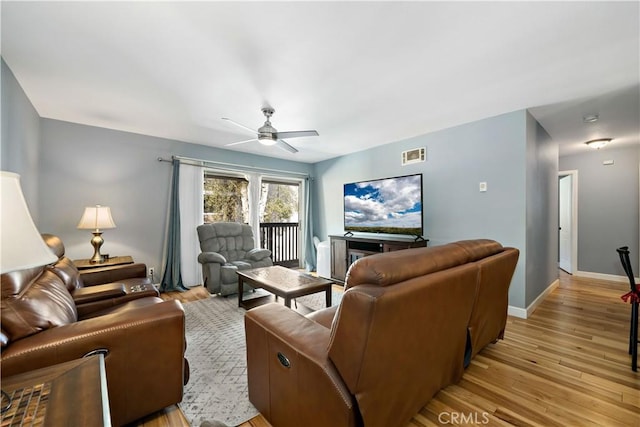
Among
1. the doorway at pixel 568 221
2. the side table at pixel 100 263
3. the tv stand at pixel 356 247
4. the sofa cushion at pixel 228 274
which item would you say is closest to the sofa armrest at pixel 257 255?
the sofa cushion at pixel 228 274

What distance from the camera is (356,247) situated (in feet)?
14.1

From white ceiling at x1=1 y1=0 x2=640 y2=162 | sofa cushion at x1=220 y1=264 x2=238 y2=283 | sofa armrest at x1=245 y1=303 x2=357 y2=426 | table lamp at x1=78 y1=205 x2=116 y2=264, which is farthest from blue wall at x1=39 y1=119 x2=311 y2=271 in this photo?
sofa armrest at x1=245 y1=303 x2=357 y2=426

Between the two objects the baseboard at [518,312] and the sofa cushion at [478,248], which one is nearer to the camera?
the sofa cushion at [478,248]

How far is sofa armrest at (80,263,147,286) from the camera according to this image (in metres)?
2.59

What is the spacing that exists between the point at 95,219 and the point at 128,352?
2537 mm

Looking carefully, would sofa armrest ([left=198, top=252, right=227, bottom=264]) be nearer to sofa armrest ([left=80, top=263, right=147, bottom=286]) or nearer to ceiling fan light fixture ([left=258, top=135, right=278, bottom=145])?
sofa armrest ([left=80, top=263, right=147, bottom=286])

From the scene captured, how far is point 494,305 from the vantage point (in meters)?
1.99

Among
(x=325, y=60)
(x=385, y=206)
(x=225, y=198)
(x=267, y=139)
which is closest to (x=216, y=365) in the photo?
(x=267, y=139)

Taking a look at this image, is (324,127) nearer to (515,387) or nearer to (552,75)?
(552,75)

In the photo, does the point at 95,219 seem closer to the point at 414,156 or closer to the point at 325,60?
the point at 325,60

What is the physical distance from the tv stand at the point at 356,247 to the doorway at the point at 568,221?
3.38 m

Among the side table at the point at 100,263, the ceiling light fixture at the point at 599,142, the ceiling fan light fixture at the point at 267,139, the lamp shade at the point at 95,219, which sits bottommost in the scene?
the side table at the point at 100,263

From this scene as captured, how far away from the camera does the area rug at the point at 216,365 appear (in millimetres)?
1563

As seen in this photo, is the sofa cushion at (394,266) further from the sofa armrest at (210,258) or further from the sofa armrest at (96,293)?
the sofa armrest at (210,258)
